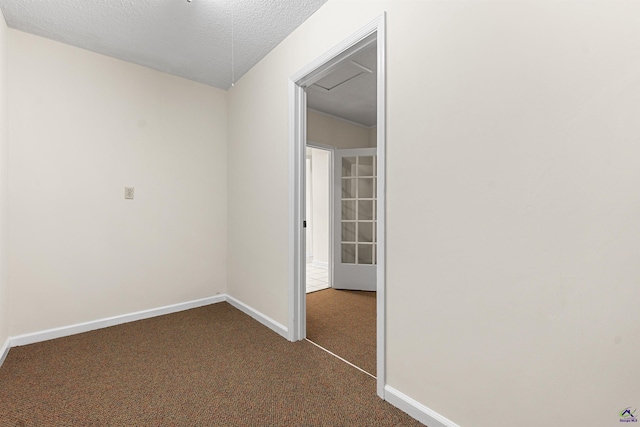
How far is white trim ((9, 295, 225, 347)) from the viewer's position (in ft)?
7.48

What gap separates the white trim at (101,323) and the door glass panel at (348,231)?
5.94ft

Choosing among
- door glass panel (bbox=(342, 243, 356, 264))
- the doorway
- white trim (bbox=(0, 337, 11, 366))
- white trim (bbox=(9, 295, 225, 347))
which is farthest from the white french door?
white trim (bbox=(0, 337, 11, 366))

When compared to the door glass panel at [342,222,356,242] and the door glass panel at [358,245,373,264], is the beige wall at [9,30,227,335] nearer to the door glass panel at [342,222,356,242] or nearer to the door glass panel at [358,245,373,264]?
the door glass panel at [342,222,356,242]

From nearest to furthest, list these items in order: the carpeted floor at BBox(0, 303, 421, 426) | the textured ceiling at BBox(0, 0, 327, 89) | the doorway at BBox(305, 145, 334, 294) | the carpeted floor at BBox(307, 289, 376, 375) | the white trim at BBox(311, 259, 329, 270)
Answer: the carpeted floor at BBox(0, 303, 421, 426)
the textured ceiling at BBox(0, 0, 327, 89)
the carpeted floor at BBox(307, 289, 376, 375)
the doorway at BBox(305, 145, 334, 294)
the white trim at BBox(311, 259, 329, 270)

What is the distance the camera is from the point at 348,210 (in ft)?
13.5

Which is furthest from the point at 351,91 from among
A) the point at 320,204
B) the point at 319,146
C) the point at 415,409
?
the point at 415,409

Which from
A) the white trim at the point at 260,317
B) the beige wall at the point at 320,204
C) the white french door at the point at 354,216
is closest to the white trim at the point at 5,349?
the white trim at the point at 260,317

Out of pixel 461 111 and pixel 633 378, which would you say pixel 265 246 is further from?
pixel 633 378

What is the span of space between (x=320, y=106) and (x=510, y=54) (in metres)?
3.00

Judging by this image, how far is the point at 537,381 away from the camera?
1.07 metres

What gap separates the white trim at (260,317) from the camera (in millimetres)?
2414

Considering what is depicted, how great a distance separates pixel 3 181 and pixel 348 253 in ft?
11.2

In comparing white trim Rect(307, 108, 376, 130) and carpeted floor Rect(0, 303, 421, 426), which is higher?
white trim Rect(307, 108, 376, 130)

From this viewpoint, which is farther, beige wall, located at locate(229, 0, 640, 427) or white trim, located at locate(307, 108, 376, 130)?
white trim, located at locate(307, 108, 376, 130)
